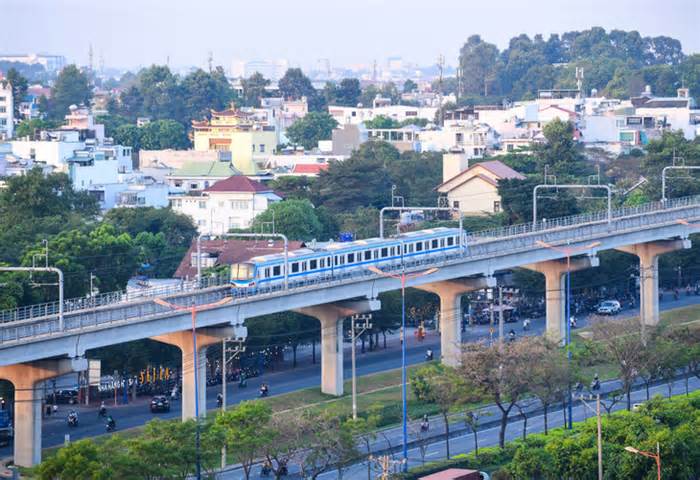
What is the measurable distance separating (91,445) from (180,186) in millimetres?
72489

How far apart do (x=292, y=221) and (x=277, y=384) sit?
26.8m

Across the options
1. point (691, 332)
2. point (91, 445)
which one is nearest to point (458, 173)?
point (691, 332)

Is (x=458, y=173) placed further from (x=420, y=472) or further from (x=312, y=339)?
(x=420, y=472)

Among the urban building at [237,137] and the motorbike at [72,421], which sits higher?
the urban building at [237,137]

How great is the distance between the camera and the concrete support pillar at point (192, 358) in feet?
189

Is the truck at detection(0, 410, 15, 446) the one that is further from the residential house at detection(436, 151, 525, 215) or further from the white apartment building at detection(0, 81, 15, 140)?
the white apartment building at detection(0, 81, 15, 140)

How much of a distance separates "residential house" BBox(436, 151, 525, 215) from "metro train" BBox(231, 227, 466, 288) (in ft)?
108

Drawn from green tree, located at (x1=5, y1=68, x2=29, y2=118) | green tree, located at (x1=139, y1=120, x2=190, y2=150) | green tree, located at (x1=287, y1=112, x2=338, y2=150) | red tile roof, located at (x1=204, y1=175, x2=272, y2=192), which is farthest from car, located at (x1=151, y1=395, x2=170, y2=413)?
green tree, located at (x1=5, y1=68, x2=29, y2=118)

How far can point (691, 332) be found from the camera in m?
66.2

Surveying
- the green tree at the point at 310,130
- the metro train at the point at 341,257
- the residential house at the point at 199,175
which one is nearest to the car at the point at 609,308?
the metro train at the point at 341,257

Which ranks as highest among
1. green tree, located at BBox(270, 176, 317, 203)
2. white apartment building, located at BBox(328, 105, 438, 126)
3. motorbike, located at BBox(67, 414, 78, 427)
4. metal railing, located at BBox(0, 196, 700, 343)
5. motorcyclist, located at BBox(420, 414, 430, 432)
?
white apartment building, located at BBox(328, 105, 438, 126)

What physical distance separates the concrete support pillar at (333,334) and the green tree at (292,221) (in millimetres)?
23938

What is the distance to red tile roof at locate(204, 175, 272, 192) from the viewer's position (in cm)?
10375

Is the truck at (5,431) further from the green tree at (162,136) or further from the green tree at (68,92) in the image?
the green tree at (68,92)
